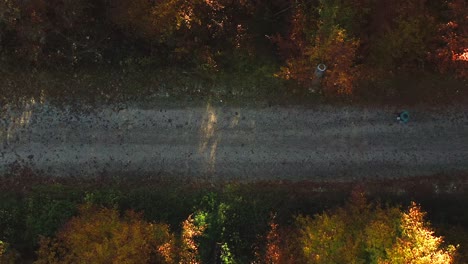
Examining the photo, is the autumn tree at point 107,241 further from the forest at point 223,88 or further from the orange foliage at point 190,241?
the orange foliage at point 190,241

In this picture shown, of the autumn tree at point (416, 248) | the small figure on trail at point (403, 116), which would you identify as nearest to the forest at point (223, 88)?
the autumn tree at point (416, 248)

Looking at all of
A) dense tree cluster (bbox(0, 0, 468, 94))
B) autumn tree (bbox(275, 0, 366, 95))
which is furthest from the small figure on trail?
autumn tree (bbox(275, 0, 366, 95))

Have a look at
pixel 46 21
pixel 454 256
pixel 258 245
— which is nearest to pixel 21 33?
pixel 46 21

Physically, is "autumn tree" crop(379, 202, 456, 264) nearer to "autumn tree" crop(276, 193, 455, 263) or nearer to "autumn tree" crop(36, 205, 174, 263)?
"autumn tree" crop(276, 193, 455, 263)

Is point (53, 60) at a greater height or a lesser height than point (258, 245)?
greater

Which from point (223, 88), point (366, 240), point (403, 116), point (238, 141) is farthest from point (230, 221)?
point (403, 116)

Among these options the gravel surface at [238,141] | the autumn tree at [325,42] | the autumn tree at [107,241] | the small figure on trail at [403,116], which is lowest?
the autumn tree at [107,241]

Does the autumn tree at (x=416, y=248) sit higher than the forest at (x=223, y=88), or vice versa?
the forest at (x=223, y=88)

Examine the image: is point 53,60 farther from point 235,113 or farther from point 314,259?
point 314,259

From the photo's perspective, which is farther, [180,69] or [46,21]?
[180,69]
